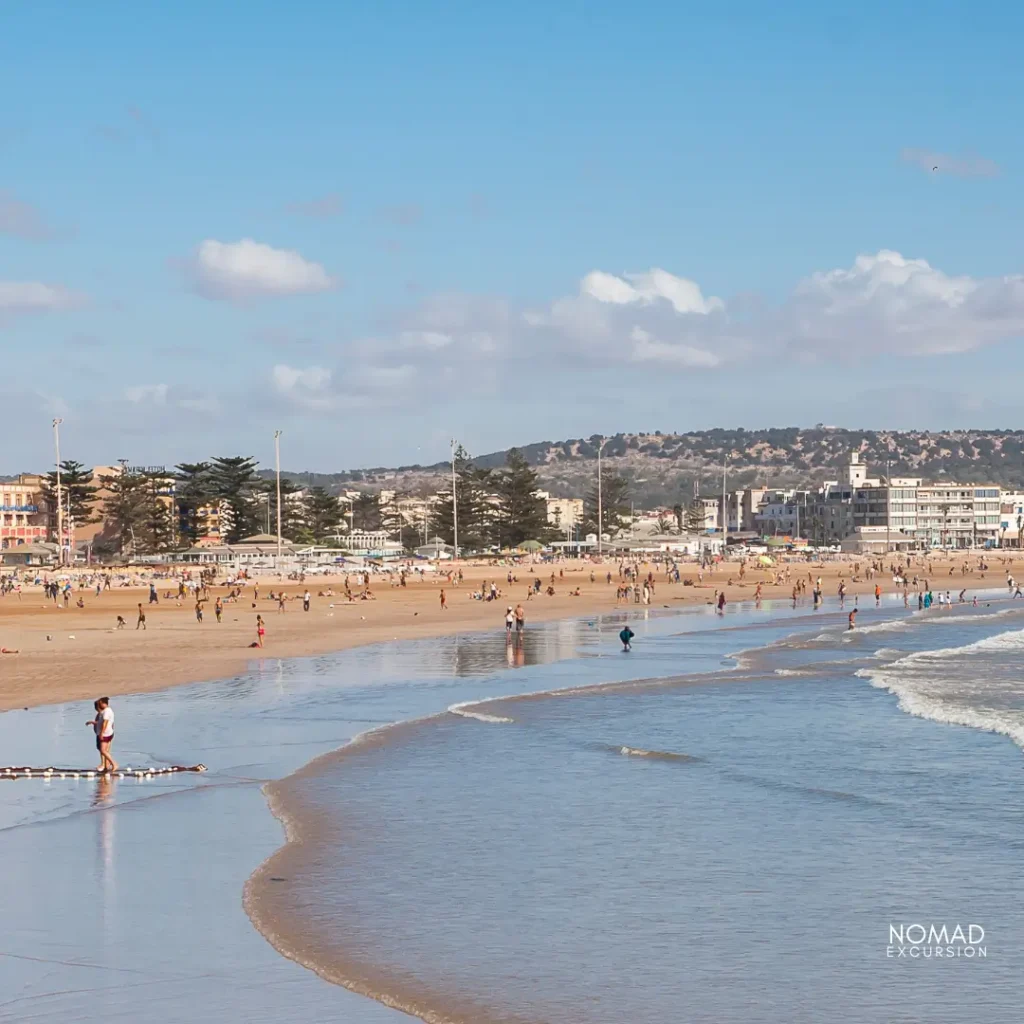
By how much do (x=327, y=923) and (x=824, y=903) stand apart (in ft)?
13.9

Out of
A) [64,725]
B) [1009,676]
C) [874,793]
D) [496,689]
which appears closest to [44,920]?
[874,793]

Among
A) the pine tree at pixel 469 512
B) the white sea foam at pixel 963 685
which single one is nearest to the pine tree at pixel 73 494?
the pine tree at pixel 469 512

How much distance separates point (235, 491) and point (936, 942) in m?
101

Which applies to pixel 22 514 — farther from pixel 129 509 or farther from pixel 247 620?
pixel 247 620

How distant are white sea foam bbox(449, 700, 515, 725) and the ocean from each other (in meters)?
0.12

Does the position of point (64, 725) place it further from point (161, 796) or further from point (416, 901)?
point (416, 901)

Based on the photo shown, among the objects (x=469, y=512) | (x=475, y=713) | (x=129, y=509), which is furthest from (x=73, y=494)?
(x=475, y=713)

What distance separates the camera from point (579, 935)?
1107cm

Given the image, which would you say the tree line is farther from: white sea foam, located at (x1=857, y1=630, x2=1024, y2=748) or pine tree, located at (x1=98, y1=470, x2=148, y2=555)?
white sea foam, located at (x1=857, y1=630, x2=1024, y2=748)

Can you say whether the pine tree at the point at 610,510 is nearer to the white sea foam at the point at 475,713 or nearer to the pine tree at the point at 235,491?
the pine tree at the point at 235,491

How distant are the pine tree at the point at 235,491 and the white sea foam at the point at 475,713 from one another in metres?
83.7

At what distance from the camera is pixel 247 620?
49062 millimetres

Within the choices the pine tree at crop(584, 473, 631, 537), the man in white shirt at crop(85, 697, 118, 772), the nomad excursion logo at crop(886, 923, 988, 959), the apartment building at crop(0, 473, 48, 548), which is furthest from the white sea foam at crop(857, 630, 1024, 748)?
the pine tree at crop(584, 473, 631, 537)

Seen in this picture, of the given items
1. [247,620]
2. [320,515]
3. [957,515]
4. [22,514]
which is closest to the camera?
[247,620]
